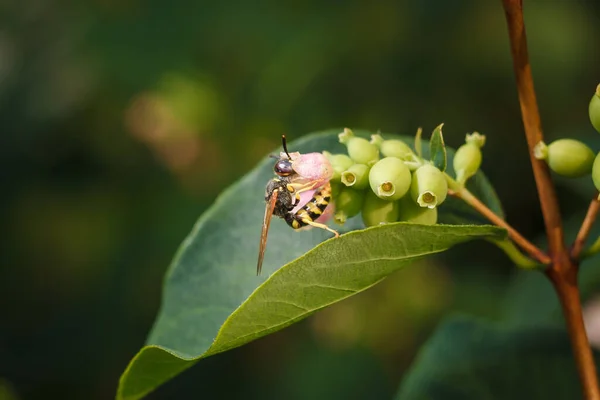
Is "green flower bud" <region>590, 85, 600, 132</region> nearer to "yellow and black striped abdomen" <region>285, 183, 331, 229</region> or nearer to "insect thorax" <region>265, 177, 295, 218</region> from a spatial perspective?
"yellow and black striped abdomen" <region>285, 183, 331, 229</region>

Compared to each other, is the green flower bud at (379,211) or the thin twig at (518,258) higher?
the thin twig at (518,258)

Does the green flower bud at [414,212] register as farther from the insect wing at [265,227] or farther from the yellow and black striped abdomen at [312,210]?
the insect wing at [265,227]

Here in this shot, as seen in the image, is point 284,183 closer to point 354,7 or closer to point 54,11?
point 354,7

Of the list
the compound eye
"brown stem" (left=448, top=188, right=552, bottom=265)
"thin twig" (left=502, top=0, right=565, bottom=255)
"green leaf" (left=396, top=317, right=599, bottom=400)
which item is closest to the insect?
the compound eye

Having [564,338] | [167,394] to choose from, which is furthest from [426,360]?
[167,394]

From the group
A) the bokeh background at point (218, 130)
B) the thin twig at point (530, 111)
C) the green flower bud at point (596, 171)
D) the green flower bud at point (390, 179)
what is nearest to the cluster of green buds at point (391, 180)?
the green flower bud at point (390, 179)

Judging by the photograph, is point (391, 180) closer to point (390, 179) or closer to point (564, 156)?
point (390, 179)

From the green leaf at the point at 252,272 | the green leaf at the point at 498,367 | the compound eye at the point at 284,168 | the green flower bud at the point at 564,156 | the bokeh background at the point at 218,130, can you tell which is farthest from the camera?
the bokeh background at the point at 218,130

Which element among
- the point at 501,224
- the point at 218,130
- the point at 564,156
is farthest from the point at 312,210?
the point at 218,130
